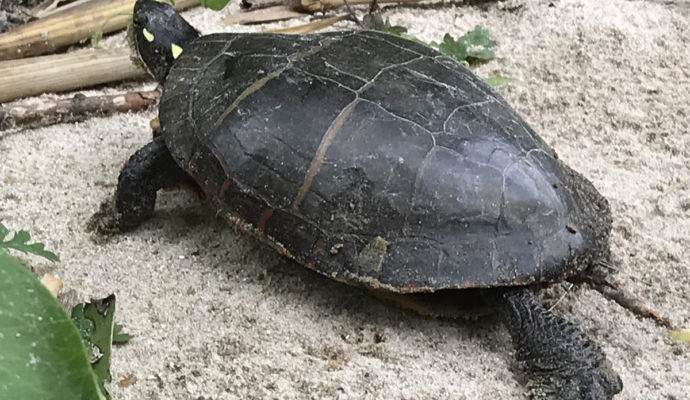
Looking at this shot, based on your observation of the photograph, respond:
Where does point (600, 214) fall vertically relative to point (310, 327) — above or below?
above

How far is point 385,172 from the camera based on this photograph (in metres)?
1.89

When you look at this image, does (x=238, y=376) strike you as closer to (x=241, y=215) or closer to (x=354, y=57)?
(x=241, y=215)

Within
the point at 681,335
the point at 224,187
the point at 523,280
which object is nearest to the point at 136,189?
the point at 224,187

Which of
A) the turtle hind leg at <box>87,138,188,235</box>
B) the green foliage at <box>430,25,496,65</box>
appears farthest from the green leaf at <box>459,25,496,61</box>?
the turtle hind leg at <box>87,138,188,235</box>

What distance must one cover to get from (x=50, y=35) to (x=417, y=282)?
8.45 ft

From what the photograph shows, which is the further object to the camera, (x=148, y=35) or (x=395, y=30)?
(x=395, y=30)

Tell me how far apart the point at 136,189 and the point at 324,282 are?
772mm

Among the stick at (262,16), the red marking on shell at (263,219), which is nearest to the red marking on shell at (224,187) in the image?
the red marking on shell at (263,219)

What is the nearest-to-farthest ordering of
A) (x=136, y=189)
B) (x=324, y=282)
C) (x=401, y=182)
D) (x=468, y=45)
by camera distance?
(x=401, y=182) < (x=324, y=282) < (x=136, y=189) < (x=468, y=45)

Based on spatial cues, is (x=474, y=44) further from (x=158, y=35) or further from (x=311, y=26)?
(x=158, y=35)

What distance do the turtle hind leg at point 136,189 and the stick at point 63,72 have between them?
1057mm

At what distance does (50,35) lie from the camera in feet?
11.1

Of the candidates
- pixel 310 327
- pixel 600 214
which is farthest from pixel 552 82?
pixel 310 327

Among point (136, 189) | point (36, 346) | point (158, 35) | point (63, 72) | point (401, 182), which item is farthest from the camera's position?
point (63, 72)
